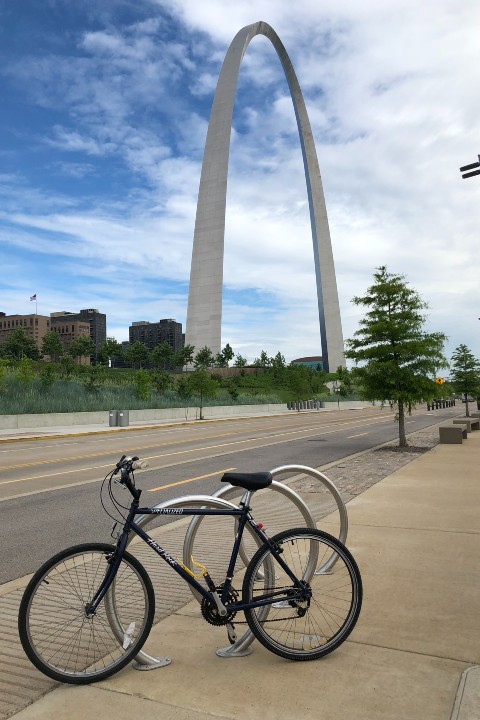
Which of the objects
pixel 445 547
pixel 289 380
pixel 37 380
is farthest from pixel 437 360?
pixel 289 380

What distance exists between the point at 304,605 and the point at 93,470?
36.3 ft

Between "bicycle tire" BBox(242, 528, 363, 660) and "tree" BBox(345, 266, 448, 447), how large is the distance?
14.1 metres

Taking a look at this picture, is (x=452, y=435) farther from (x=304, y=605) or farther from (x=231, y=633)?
(x=231, y=633)

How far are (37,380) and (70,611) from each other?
3875cm

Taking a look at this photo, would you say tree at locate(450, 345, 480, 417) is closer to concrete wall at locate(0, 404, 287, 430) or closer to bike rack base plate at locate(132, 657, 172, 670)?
concrete wall at locate(0, 404, 287, 430)

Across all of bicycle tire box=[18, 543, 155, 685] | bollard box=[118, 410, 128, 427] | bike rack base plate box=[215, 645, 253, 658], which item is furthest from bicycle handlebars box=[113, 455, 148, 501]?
bollard box=[118, 410, 128, 427]

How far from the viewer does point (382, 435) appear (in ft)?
83.2

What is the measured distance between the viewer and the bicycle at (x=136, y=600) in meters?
3.75

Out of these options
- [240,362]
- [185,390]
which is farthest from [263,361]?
[185,390]

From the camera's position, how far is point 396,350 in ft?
59.6

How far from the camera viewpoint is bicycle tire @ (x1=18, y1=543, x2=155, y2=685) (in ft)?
12.0

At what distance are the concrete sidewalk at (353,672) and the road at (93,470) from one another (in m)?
2.76

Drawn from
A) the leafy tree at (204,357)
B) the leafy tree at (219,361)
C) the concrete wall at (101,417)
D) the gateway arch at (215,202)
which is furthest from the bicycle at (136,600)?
the leafy tree at (219,361)

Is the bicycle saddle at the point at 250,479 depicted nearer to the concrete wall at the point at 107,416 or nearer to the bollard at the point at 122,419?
the concrete wall at the point at 107,416
